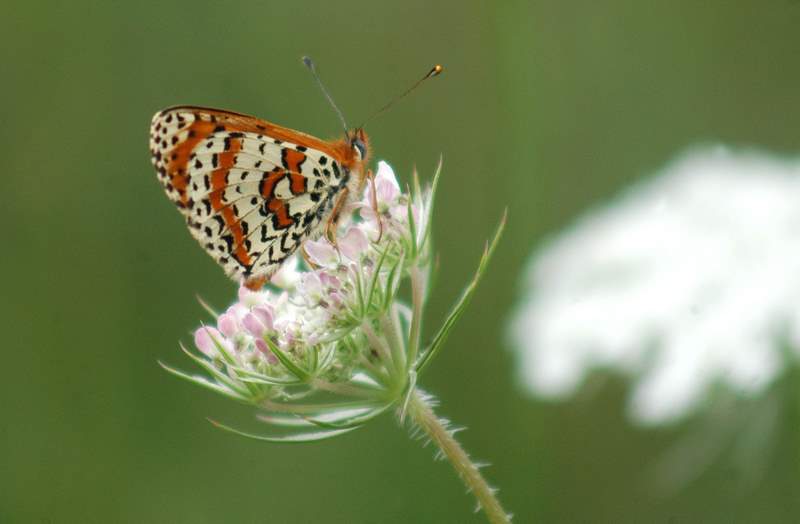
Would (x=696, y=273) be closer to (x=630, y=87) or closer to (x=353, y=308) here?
(x=353, y=308)

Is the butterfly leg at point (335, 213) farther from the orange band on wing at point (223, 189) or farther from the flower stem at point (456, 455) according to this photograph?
the flower stem at point (456, 455)

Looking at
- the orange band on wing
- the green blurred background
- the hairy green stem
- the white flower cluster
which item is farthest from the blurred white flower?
the orange band on wing

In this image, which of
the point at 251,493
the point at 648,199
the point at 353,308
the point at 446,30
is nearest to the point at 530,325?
the point at 648,199

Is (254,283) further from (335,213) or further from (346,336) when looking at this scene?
(346,336)

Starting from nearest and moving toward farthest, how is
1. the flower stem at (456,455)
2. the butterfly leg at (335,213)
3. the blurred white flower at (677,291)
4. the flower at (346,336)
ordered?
the flower stem at (456,455) → the flower at (346,336) → the blurred white flower at (677,291) → the butterfly leg at (335,213)

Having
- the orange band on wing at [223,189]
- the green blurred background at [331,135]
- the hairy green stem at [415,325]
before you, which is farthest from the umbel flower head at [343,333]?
the green blurred background at [331,135]

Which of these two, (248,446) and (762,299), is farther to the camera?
(248,446)

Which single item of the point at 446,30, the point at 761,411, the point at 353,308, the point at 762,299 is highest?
the point at 446,30
